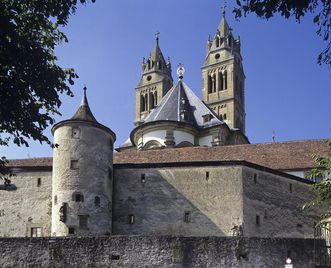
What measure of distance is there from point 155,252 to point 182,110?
94.0ft

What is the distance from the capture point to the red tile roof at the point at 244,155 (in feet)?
144

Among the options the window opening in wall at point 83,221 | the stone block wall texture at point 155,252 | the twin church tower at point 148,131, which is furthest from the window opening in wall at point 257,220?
the window opening in wall at point 83,221

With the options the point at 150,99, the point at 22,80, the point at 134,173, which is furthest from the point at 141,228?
the point at 150,99

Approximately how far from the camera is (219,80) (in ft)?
303

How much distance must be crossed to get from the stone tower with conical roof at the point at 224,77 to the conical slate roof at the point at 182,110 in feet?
89.1

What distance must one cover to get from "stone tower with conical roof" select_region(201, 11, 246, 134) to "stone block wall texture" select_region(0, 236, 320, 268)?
2298 inches

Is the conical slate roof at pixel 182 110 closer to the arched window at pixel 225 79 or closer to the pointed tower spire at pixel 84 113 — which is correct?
the pointed tower spire at pixel 84 113

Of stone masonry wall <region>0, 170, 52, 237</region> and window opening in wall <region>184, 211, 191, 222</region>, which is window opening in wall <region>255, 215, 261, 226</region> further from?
stone masonry wall <region>0, 170, 52, 237</region>

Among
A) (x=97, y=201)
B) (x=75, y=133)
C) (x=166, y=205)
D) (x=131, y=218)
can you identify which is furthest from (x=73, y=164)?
(x=166, y=205)

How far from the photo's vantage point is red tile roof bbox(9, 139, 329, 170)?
4394cm

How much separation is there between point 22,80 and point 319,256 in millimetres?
19534

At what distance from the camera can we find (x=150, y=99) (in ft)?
322

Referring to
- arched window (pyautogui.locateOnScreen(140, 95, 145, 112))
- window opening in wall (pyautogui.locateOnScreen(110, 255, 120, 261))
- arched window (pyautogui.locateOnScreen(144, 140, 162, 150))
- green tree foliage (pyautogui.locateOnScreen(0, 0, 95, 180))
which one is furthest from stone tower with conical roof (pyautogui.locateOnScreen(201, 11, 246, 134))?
green tree foliage (pyautogui.locateOnScreen(0, 0, 95, 180))

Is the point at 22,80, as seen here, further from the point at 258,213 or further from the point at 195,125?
the point at 195,125
